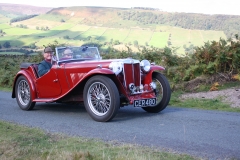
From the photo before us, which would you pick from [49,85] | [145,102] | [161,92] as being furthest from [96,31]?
[145,102]

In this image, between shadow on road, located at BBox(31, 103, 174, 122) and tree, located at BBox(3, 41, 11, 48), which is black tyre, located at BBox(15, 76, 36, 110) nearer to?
shadow on road, located at BBox(31, 103, 174, 122)

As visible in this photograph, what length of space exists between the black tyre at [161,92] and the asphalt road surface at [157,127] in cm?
17

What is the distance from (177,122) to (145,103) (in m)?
0.87

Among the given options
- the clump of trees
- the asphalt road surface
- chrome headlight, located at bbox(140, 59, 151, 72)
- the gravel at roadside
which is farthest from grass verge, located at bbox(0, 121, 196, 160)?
the clump of trees

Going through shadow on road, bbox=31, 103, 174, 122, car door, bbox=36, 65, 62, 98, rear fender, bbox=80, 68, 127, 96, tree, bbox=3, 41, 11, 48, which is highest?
rear fender, bbox=80, 68, 127, 96

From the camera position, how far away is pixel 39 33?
49.8 metres

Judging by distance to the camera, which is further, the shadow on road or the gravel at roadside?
the gravel at roadside

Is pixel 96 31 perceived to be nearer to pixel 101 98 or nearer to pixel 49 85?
pixel 49 85

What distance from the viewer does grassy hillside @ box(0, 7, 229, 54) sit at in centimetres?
3300

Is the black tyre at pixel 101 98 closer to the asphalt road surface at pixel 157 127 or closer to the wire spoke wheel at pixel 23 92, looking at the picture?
the asphalt road surface at pixel 157 127

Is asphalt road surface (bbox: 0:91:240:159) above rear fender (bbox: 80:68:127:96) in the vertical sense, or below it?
below

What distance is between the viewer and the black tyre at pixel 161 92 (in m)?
8.77

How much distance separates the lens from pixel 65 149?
559cm

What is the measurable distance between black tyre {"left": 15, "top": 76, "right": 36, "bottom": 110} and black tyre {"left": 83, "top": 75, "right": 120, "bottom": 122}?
221cm
